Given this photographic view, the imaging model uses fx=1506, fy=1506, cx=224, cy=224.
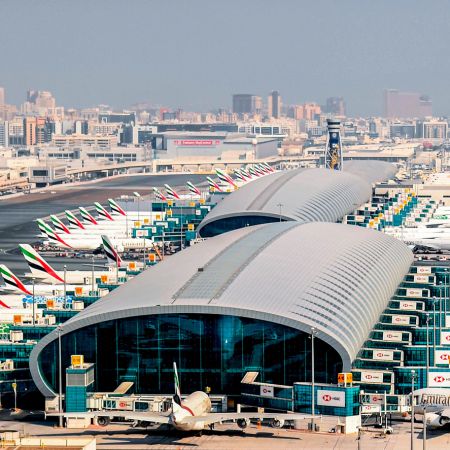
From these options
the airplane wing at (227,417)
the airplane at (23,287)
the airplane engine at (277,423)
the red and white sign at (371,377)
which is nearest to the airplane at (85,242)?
the airplane at (23,287)

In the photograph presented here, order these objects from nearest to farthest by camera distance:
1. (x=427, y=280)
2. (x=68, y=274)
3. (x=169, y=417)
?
(x=169, y=417) → (x=427, y=280) → (x=68, y=274)

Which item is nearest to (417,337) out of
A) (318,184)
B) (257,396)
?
(257,396)

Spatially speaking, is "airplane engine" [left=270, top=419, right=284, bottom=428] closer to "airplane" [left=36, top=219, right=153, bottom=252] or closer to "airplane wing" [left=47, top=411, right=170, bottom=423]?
"airplane wing" [left=47, top=411, right=170, bottom=423]

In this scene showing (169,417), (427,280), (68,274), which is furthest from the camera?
(68,274)

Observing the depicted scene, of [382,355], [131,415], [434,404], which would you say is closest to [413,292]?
[382,355]

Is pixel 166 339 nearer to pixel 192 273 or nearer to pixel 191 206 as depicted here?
pixel 192 273

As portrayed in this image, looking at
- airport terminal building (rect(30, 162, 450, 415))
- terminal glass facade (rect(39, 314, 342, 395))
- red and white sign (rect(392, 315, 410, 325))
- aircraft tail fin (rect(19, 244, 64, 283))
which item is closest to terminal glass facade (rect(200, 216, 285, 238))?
aircraft tail fin (rect(19, 244, 64, 283))
